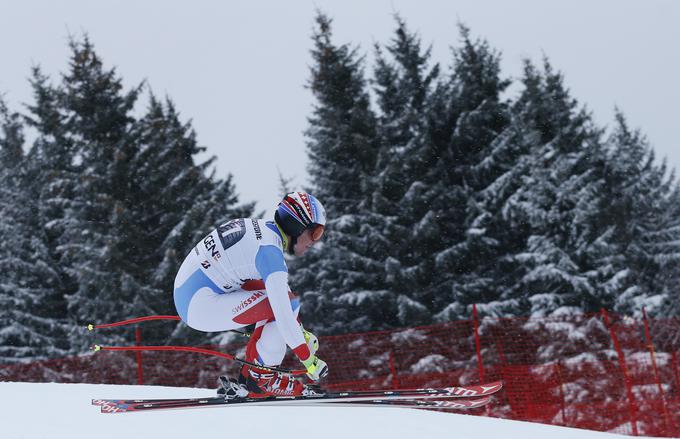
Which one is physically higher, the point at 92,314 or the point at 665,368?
the point at 92,314

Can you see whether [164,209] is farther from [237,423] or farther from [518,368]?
[237,423]

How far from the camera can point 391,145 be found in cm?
2202

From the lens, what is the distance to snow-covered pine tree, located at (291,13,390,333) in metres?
19.7

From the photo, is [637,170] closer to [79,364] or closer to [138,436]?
[79,364]

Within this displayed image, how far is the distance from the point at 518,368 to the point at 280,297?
914 cm

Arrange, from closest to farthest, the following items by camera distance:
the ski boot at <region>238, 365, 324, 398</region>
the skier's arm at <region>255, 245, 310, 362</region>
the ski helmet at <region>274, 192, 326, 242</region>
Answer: the skier's arm at <region>255, 245, 310, 362</region> < the ski helmet at <region>274, 192, 326, 242</region> < the ski boot at <region>238, 365, 324, 398</region>

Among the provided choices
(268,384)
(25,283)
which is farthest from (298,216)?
(25,283)

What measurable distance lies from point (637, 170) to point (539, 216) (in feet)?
38.4

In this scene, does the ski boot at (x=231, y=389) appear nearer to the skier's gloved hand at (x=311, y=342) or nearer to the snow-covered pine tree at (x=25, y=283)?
the skier's gloved hand at (x=311, y=342)

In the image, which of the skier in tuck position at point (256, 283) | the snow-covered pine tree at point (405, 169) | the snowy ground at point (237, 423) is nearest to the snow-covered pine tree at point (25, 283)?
the snow-covered pine tree at point (405, 169)

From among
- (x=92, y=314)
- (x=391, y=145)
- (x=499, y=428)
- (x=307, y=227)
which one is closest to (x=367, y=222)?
Answer: (x=391, y=145)

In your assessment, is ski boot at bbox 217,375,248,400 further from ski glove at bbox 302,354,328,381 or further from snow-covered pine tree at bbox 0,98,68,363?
snow-covered pine tree at bbox 0,98,68,363

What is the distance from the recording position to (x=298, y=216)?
4.79 metres

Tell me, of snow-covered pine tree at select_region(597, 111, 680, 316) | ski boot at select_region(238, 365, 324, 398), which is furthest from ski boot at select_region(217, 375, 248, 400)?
snow-covered pine tree at select_region(597, 111, 680, 316)
